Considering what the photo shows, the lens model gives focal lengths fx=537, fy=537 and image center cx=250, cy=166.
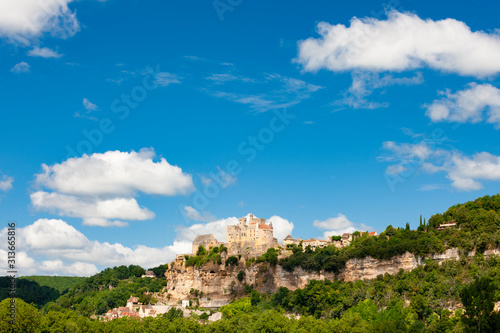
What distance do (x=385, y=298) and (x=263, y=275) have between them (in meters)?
31.3

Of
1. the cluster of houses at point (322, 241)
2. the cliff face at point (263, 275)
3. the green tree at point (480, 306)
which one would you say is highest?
the cluster of houses at point (322, 241)

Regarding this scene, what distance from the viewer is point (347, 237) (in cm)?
9731

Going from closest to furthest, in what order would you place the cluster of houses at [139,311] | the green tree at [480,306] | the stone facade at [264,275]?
the green tree at [480,306] → the stone facade at [264,275] → the cluster of houses at [139,311]

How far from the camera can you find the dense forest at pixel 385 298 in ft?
189

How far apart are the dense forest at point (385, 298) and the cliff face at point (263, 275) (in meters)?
1.08

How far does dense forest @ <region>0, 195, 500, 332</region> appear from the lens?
57.6 metres

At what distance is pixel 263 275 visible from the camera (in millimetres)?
97500

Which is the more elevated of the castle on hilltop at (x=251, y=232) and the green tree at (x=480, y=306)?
the castle on hilltop at (x=251, y=232)

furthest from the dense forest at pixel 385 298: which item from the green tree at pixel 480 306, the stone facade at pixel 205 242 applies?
the stone facade at pixel 205 242

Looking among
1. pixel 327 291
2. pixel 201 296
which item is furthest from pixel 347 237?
pixel 201 296

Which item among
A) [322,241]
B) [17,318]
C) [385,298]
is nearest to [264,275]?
[322,241]

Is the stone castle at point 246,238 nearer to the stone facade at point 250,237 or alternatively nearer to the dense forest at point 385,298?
the stone facade at point 250,237

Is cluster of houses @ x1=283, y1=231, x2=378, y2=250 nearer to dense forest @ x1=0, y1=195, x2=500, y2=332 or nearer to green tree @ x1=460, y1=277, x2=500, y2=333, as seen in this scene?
dense forest @ x1=0, y1=195, x2=500, y2=332

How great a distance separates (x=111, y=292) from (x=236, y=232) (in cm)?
2914
